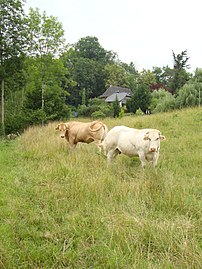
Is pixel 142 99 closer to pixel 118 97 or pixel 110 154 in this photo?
pixel 118 97

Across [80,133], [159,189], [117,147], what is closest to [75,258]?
[159,189]

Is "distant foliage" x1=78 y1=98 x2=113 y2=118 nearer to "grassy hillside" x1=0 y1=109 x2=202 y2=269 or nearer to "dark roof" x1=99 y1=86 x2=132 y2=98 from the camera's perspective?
"dark roof" x1=99 y1=86 x2=132 y2=98

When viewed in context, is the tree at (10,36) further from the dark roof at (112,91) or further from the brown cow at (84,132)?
the dark roof at (112,91)

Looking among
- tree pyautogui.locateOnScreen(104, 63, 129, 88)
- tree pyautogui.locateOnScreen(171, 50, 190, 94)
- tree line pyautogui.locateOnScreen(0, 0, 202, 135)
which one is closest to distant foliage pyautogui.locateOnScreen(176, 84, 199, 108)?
tree line pyautogui.locateOnScreen(0, 0, 202, 135)

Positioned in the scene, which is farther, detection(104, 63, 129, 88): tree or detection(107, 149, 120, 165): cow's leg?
detection(104, 63, 129, 88): tree

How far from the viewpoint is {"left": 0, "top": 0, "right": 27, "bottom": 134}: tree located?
835 inches

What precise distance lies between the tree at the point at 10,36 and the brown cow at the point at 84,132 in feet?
42.1

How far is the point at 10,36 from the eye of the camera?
2172cm

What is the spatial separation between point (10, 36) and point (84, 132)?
15824 millimetres

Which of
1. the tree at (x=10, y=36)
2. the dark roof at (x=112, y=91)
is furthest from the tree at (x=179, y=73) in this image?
the tree at (x=10, y=36)

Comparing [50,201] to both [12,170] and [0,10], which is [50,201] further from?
[0,10]

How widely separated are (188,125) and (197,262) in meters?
10.0

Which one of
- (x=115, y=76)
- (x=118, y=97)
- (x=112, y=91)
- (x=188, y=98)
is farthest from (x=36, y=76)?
(x=115, y=76)

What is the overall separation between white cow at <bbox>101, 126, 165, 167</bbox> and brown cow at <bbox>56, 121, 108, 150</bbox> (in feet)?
5.76
